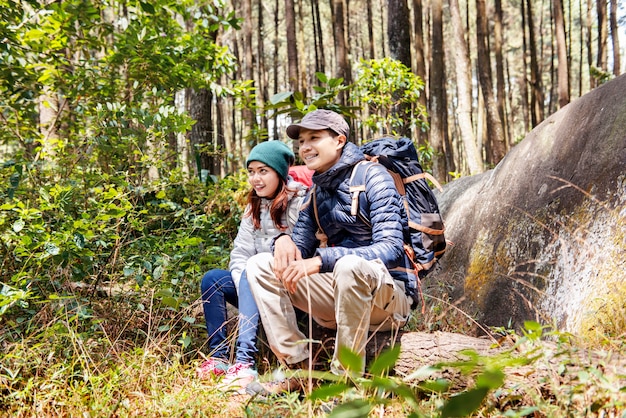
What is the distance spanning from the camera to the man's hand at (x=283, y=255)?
2985 mm

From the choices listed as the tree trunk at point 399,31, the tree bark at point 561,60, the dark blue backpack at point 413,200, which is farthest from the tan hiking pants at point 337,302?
the tree bark at point 561,60

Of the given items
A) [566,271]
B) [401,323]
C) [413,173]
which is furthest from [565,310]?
[413,173]

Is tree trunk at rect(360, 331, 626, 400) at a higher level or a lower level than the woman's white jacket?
lower

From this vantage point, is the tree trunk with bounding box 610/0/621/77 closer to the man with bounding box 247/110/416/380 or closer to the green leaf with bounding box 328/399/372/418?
the man with bounding box 247/110/416/380

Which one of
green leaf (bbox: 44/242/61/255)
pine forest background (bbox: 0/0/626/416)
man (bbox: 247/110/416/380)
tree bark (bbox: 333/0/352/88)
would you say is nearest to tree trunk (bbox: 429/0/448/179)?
tree bark (bbox: 333/0/352/88)

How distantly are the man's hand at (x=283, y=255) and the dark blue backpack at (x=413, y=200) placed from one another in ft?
1.34

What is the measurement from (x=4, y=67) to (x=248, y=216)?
2263 millimetres

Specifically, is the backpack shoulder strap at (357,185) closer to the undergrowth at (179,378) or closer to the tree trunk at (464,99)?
the undergrowth at (179,378)

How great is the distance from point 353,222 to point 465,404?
2.27m

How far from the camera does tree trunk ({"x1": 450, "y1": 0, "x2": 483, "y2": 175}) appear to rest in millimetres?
9398

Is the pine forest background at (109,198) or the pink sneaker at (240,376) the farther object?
the pine forest background at (109,198)

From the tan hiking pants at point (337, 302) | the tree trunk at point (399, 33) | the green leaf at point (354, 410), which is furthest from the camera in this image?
the tree trunk at point (399, 33)

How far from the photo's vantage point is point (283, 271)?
296 centimetres

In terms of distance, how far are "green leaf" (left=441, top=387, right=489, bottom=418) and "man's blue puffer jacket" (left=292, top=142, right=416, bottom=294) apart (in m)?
1.93
